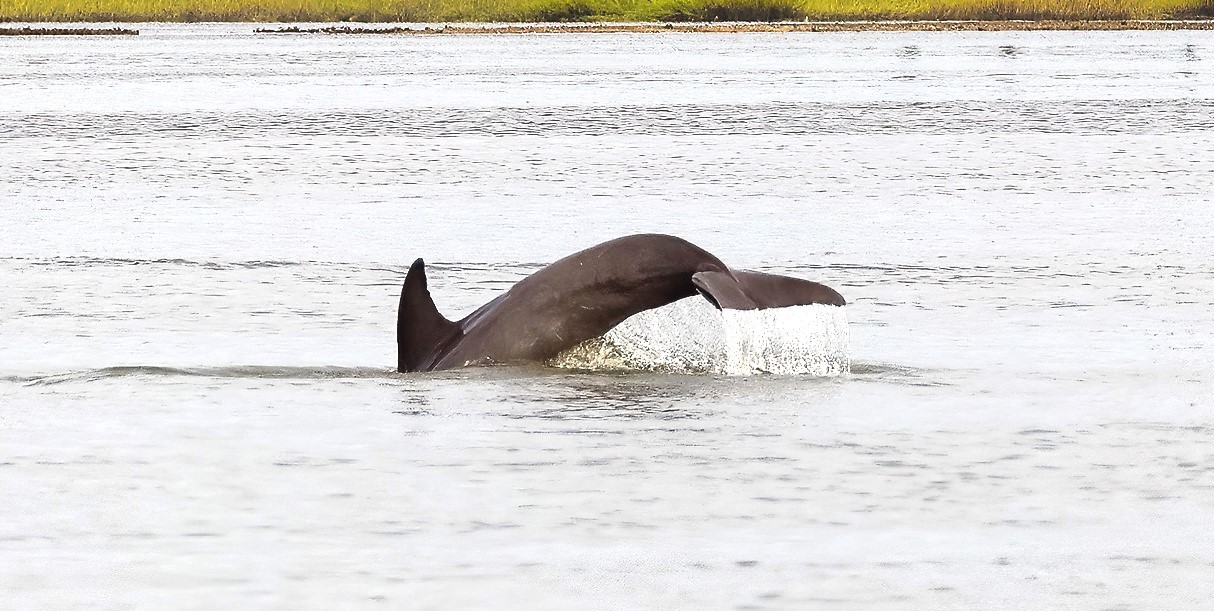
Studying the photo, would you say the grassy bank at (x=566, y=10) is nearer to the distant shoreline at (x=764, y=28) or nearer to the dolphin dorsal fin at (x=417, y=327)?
the distant shoreline at (x=764, y=28)

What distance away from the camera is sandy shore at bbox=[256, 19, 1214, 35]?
11975 centimetres

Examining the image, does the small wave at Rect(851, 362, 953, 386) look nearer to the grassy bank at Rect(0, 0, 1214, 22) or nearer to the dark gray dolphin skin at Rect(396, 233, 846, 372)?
the dark gray dolphin skin at Rect(396, 233, 846, 372)

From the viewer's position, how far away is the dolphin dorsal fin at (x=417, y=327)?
1276cm

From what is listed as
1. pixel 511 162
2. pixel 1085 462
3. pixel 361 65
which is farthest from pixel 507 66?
pixel 1085 462

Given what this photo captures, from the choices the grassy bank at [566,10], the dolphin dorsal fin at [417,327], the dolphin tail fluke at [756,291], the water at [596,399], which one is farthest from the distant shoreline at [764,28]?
the dolphin tail fluke at [756,291]

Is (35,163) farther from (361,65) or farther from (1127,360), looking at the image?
(361,65)

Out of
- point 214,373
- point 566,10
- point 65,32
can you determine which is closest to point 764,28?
point 566,10

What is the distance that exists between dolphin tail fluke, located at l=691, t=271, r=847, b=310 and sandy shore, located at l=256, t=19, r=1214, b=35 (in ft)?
355

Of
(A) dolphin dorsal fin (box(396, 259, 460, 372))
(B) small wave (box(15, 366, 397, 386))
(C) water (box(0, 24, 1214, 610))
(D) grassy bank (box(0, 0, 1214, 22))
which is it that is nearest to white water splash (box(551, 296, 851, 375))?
(C) water (box(0, 24, 1214, 610))

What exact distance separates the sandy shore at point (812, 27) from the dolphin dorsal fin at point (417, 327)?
10770cm

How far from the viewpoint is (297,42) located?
108m

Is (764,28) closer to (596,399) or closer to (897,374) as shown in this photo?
(897,374)

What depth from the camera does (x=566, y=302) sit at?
12703mm

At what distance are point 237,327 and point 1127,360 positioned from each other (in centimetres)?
587
